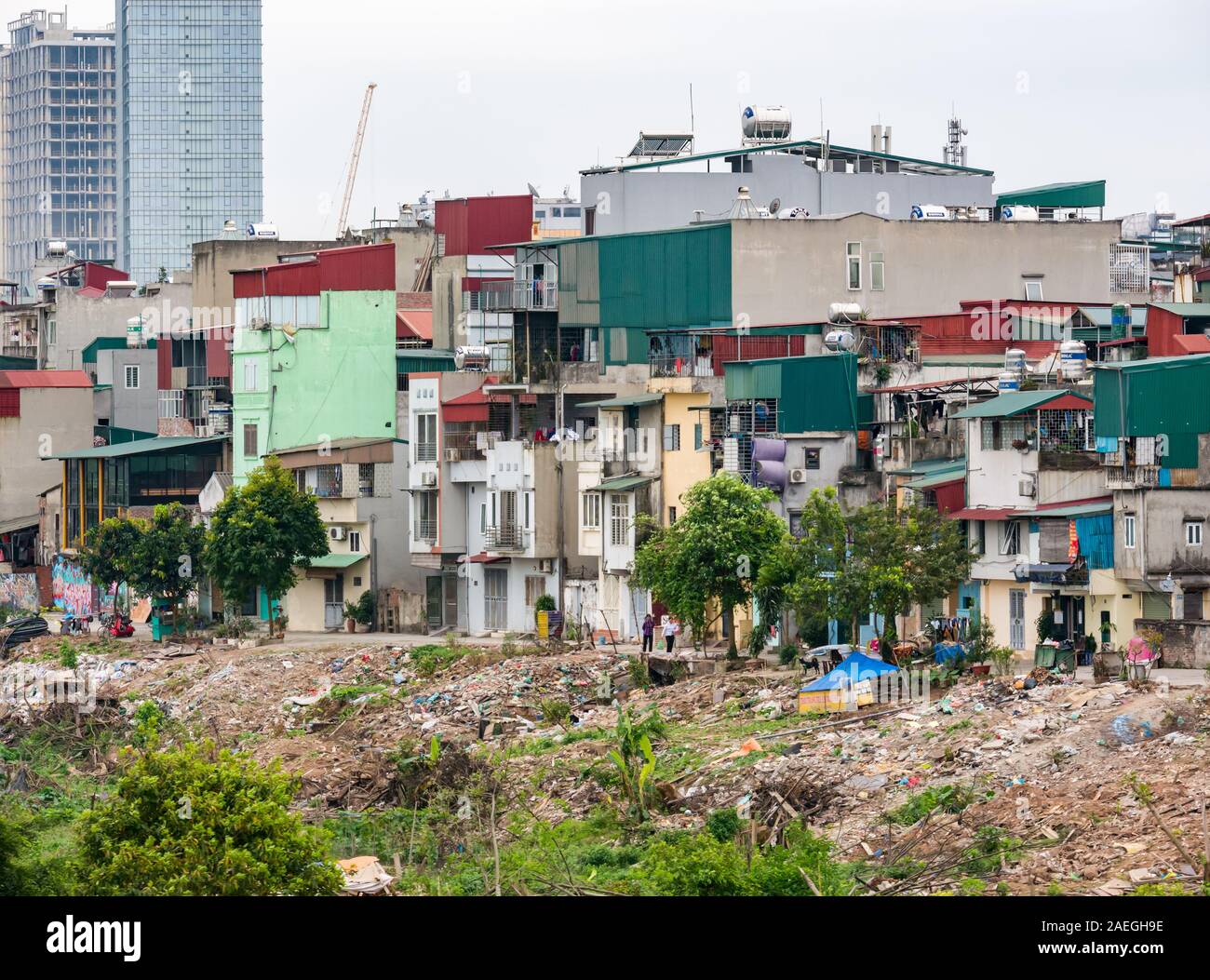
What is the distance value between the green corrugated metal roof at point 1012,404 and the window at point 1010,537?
2.31 meters

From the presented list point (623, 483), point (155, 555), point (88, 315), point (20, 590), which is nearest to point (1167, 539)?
point (623, 483)

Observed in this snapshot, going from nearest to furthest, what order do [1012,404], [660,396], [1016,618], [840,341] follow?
[1016,618] → [1012,404] → [840,341] → [660,396]

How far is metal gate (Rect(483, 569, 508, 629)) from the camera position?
6097 centimetres

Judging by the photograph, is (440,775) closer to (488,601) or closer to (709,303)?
(488,601)

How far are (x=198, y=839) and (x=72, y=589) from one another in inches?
2200

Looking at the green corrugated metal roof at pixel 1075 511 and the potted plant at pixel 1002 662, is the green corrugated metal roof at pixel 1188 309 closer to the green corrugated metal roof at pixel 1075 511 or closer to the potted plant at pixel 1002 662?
the green corrugated metal roof at pixel 1075 511

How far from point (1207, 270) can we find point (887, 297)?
32.4 feet

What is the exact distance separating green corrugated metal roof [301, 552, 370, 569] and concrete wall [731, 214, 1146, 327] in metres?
13.7

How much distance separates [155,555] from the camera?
209 feet

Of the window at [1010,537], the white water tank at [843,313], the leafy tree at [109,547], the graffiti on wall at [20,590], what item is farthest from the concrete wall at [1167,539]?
the graffiti on wall at [20,590]

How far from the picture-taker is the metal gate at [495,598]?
60969mm

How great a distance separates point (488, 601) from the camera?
61469 mm

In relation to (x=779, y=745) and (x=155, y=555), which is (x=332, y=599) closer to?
(x=155, y=555)
